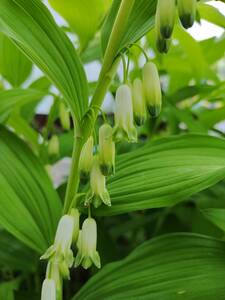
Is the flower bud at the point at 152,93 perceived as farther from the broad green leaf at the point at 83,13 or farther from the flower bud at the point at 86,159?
the broad green leaf at the point at 83,13

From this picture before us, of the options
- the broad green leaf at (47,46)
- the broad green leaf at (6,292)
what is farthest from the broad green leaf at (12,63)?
the broad green leaf at (6,292)

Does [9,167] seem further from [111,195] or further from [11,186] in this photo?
[111,195]

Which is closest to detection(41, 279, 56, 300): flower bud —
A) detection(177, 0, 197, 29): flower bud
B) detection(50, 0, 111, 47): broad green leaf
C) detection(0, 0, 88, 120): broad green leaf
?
detection(0, 0, 88, 120): broad green leaf

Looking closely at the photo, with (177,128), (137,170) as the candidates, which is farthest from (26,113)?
(137,170)

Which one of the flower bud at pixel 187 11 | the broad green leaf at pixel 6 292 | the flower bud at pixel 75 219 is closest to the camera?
the flower bud at pixel 187 11

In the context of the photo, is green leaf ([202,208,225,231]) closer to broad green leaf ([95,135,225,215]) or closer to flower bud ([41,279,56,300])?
broad green leaf ([95,135,225,215])

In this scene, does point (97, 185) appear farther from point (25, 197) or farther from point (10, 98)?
point (10, 98)

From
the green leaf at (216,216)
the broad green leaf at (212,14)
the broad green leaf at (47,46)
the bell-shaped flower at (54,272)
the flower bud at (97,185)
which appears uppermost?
the broad green leaf at (212,14)
